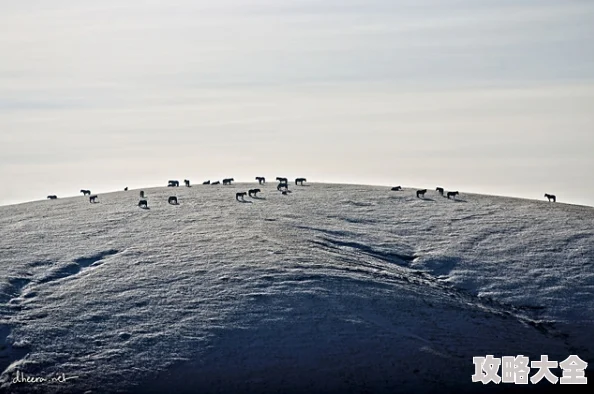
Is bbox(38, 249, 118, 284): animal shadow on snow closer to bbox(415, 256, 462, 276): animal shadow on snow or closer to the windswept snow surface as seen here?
the windswept snow surface

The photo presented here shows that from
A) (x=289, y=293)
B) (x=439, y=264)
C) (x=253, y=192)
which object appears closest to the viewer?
(x=289, y=293)

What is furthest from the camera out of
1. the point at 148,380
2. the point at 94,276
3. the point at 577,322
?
the point at 94,276

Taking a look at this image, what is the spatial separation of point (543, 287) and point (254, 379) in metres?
21.4

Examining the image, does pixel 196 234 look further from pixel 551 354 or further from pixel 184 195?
pixel 551 354

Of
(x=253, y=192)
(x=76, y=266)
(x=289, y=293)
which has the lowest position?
(x=289, y=293)

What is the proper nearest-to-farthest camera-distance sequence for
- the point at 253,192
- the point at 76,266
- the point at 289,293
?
the point at 289,293 < the point at 76,266 < the point at 253,192

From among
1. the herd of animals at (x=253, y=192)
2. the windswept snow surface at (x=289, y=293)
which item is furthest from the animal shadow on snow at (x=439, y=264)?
the herd of animals at (x=253, y=192)

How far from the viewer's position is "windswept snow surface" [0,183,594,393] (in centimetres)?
4778

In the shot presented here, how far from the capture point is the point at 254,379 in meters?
46.9

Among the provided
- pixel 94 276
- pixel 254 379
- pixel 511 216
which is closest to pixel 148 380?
pixel 254 379

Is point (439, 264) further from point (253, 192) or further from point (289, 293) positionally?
point (253, 192)

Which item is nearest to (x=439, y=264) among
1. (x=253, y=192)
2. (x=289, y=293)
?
(x=289, y=293)

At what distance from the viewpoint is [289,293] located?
56.2m

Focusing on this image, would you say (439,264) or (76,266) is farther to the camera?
(439,264)
